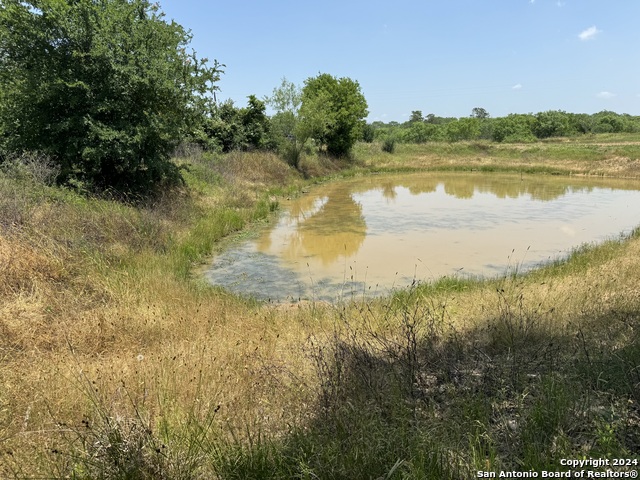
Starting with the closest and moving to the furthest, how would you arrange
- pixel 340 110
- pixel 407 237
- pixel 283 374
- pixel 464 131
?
pixel 283 374 → pixel 407 237 → pixel 340 110 → pixel 464 131

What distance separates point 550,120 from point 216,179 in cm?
7571

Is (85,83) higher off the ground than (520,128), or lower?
lower

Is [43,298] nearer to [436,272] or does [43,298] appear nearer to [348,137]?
[436,272]

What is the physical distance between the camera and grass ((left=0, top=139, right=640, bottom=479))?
2.50 metres

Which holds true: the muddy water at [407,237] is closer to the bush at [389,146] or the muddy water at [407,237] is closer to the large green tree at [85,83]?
the large green tree at [85,83]

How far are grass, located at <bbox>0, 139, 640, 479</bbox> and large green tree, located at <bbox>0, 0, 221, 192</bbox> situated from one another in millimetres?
3260

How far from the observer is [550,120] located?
75188 millimetres

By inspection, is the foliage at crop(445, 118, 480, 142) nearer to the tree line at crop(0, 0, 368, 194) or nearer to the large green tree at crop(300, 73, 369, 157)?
the large green tree at crop(300, 73, 369, 157)

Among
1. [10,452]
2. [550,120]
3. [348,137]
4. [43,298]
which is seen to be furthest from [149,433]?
[550,120]

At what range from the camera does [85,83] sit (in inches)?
433

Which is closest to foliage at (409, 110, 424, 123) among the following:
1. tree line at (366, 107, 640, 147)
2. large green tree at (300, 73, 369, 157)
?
tree line at (366, 107, 640, 147)

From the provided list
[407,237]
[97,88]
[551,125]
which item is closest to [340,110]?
[407,237]

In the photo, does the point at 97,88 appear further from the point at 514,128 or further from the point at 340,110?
A: the point at 514,128

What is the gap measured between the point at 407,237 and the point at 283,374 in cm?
1053
